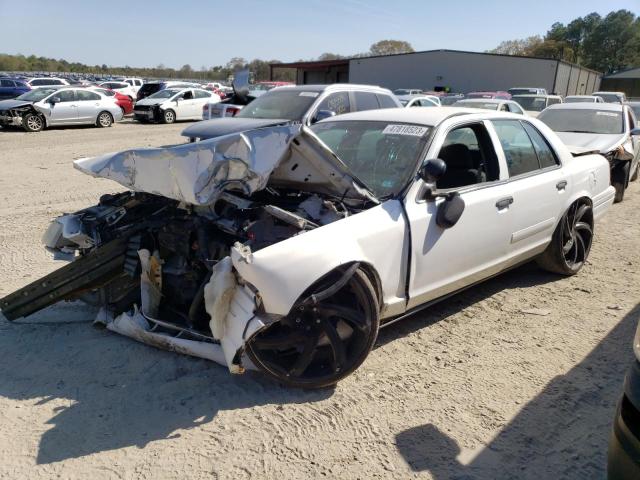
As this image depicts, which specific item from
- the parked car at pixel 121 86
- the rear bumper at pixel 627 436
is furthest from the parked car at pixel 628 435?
the parked car at pixel 121 86

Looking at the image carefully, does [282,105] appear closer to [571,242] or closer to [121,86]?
[571,242]

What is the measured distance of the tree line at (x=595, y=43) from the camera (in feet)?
281

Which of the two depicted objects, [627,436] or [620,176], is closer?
[627,436]

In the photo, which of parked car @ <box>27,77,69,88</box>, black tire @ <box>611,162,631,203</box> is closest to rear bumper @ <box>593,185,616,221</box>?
black tire @ <box>611,162,631,203</box>

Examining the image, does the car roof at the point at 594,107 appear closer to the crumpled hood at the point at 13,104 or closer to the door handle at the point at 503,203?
the door handle at the point at 503,203

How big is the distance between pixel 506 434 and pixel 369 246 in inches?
51.7

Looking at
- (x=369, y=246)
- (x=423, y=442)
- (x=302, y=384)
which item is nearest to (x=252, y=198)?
(x=369, y=246)

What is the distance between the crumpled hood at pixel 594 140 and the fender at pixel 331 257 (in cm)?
607

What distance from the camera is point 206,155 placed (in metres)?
3.20

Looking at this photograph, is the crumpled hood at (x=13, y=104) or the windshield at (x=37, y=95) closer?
the crumpled hood at (x=13, y=104)

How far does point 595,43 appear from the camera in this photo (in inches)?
3575

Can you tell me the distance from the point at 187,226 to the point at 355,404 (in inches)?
63.3

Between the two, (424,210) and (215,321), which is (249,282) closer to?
(215,321)

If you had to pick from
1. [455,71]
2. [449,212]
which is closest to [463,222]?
[449,212]
